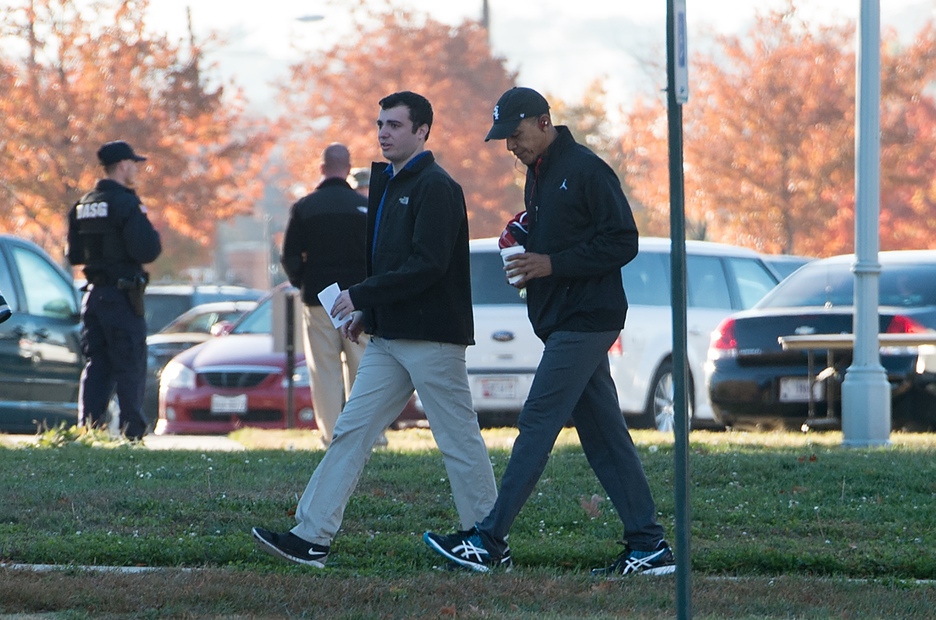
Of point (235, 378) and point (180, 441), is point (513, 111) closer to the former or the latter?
point (180, 441)

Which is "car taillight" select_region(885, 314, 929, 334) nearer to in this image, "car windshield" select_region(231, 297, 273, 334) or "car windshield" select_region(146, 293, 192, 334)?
"car windshield" select_region(231, 297, 273, 334)

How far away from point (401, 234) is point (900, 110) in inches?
1131

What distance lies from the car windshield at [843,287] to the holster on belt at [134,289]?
4742 mm

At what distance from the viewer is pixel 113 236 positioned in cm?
1012

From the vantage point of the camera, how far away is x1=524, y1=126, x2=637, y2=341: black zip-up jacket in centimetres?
559

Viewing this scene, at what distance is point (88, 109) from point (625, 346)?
16112 millimetres

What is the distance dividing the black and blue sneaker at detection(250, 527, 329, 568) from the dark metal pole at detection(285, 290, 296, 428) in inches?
262

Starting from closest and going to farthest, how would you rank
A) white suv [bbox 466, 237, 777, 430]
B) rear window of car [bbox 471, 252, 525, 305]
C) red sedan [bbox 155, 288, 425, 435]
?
white suv [bbox 466, 237, 777, 430] → rear window of car [bbox 471, 252, 525, 305] → red sedan [bbox 155, 288, 425, 435]

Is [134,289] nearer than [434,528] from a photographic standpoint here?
No

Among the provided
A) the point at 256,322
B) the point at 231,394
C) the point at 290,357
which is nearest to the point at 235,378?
the point at 231,394

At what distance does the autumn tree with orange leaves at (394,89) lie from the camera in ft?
118

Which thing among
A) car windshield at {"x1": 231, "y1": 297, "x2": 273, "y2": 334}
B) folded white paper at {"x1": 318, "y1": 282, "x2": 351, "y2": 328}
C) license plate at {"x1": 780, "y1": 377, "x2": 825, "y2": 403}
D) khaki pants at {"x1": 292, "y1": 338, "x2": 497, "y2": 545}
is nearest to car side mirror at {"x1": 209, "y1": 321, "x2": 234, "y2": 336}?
car windshield at {"x1": 231, "y1": 297, "x2": 273, "y2": 334}

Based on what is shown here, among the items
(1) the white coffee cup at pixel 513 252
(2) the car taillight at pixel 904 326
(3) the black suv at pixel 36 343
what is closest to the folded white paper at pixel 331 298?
(1) the white coffee cup at pixel 513 252

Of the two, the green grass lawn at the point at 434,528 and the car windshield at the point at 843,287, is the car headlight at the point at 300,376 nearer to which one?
the green grass lawn at the point at 434,528
